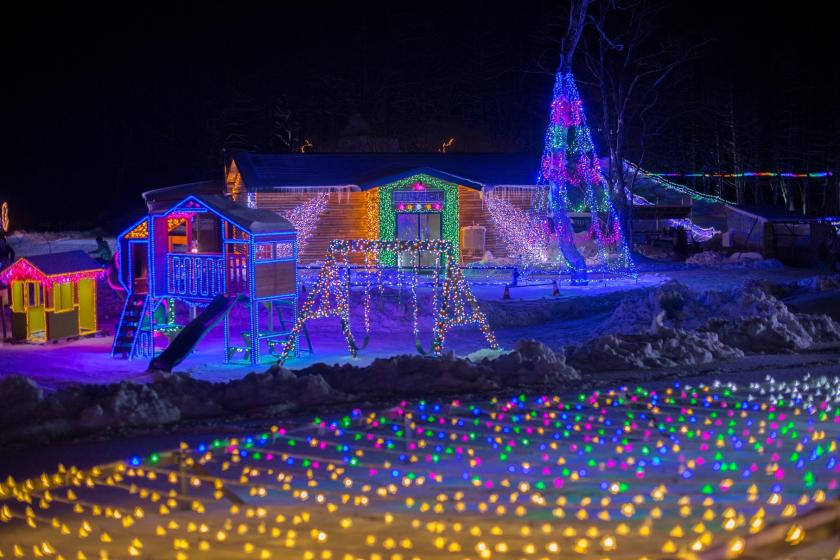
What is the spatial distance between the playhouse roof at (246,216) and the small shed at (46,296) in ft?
12.3

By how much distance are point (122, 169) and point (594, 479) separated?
64.4m

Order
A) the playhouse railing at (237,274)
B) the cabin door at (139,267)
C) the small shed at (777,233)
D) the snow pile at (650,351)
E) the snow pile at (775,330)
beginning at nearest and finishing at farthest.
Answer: the snow pile at (650,351) → the snow pile at (775,330) → the playhouse railing at (237,274) → the cabin door at (139,267) → the small shed at (777,233)

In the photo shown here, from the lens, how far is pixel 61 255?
825 inches

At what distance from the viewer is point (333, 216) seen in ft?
111

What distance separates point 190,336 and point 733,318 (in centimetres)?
926

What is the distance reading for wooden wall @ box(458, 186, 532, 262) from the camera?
1345 inches

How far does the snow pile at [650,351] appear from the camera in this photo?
1389cm

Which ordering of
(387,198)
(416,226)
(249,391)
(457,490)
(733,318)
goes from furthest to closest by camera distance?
(416,226) < (387,198) < (733,318) < (249,391) < (457,490)

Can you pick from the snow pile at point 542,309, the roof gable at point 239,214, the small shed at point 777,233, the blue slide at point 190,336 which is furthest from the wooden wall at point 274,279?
the small shed at point 777,233

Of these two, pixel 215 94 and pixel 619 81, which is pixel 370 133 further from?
pixel 619 81

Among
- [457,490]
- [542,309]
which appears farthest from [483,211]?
[457,490]

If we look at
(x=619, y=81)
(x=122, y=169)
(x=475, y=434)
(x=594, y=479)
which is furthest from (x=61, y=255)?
(x=122, y=169)

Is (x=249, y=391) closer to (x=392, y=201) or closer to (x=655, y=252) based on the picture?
(x=392, y=201)

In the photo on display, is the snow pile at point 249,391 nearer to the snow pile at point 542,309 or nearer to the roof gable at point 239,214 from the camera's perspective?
the roof gable at point 239,214
